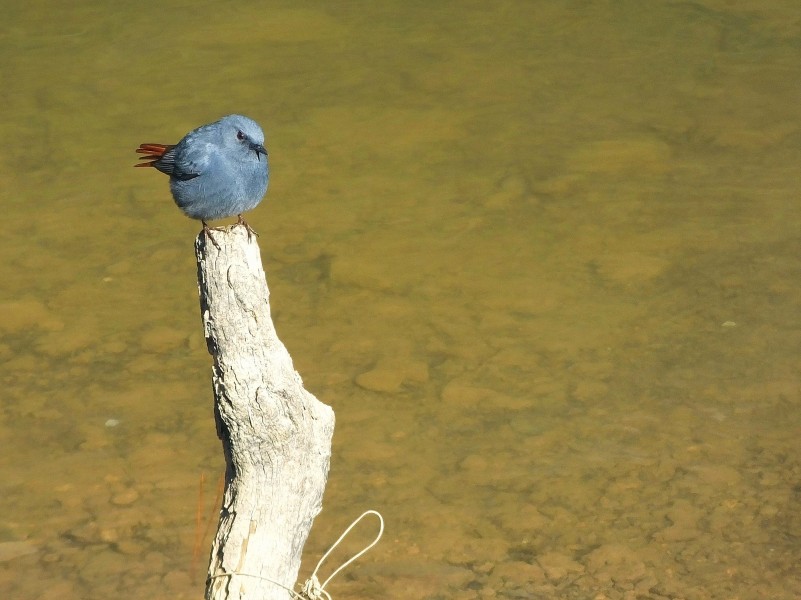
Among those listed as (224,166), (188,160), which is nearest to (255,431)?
(224,166)

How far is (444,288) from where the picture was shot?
701 centimetres

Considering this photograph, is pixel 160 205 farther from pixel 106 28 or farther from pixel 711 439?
pixel 711 439

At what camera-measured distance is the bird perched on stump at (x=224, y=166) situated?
12.6 feet

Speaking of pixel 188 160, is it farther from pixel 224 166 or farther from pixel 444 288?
pixel 444 288

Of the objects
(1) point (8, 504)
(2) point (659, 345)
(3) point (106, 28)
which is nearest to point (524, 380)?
(2) point (659, 345)

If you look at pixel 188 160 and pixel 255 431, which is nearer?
pixel 255 431

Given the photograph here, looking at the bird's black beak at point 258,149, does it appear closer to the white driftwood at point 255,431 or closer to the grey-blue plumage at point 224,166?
the grey-blue plumage at point 224,166

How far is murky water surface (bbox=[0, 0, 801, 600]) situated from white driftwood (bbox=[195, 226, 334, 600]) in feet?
5.87

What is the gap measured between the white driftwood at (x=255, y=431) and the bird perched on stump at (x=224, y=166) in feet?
2.54

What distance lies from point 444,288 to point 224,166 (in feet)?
10.9

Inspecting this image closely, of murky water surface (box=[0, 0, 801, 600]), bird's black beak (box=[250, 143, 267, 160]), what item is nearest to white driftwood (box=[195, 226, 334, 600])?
bird's black beak (box=[250, 143, 267, 160])

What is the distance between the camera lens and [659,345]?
639cm

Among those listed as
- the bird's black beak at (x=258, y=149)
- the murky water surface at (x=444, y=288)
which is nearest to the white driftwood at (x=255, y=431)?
the bird's black beak at (x=258, y=149)

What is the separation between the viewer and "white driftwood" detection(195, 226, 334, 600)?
2994 mm
